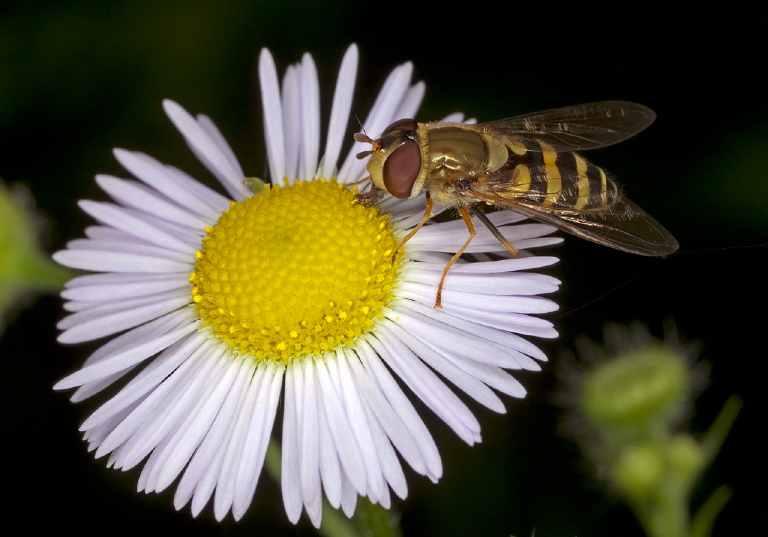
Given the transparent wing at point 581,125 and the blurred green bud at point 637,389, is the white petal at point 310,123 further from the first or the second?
the blurred green bud at point 637,389

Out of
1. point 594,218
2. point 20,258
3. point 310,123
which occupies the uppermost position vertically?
point 310,123

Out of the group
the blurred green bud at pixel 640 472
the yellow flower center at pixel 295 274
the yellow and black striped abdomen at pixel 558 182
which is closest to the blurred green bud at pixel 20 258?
the yellow flower center at pixel 295 274

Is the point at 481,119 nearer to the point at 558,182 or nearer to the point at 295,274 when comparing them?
the point at 558,182

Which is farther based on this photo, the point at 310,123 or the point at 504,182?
the point at 310,123

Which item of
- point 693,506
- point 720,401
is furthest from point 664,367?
point 693,506

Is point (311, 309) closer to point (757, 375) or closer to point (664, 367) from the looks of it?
point (664, 367)

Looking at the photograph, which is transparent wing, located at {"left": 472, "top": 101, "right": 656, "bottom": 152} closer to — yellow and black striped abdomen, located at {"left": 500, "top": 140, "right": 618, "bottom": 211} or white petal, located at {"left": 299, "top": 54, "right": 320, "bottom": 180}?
yellow and black striped abdomen, located at {"left": 500, "top": 140, "right": 618, "bottom": 211}

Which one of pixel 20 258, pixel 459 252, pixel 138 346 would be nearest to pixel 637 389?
pixel 459 252
